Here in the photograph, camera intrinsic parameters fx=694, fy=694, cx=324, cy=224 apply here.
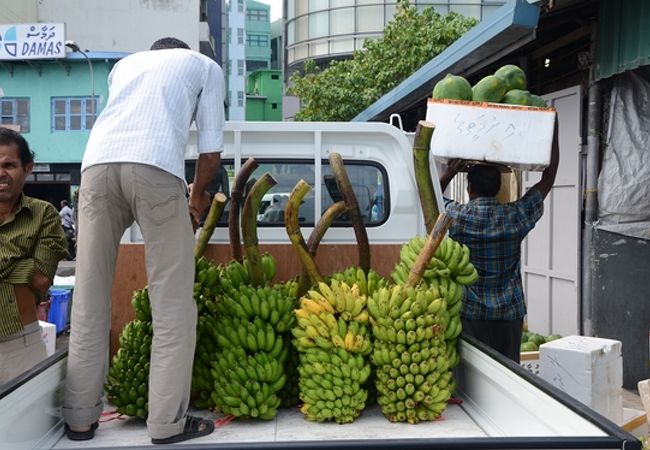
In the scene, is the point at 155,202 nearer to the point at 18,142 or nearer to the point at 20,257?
the point at 20,257

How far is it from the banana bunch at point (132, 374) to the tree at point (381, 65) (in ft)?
58.7

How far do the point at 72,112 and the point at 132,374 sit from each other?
27644mm

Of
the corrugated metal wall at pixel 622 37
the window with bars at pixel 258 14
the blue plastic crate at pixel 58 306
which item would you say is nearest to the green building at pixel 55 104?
the blue plastic crate at pixel 58 306

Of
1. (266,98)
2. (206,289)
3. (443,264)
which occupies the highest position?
(266,98)

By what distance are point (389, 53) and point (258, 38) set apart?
8221cm

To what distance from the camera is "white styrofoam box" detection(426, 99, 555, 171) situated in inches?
142

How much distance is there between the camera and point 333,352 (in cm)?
299

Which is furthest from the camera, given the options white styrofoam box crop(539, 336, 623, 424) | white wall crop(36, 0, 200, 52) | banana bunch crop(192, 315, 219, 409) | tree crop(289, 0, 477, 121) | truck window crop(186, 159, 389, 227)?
white wall crop(36, 0, 200, 52)

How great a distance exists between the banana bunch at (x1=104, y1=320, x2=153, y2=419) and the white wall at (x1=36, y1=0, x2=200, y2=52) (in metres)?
31.6

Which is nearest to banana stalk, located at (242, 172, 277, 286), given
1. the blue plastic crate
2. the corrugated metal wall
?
the corrugated metal wall

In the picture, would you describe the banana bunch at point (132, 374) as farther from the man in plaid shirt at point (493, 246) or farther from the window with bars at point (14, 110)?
the window with bars at point (14, 110)

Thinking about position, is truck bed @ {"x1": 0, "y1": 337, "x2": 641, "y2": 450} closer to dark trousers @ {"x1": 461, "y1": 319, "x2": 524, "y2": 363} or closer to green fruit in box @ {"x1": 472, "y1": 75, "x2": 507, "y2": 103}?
dark trousers @ {"x1": 461, "y1": 319, "x2": 524, "y2": 363}

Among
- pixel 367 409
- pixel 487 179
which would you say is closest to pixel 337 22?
pixel 487 179

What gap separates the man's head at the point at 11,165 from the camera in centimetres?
331
